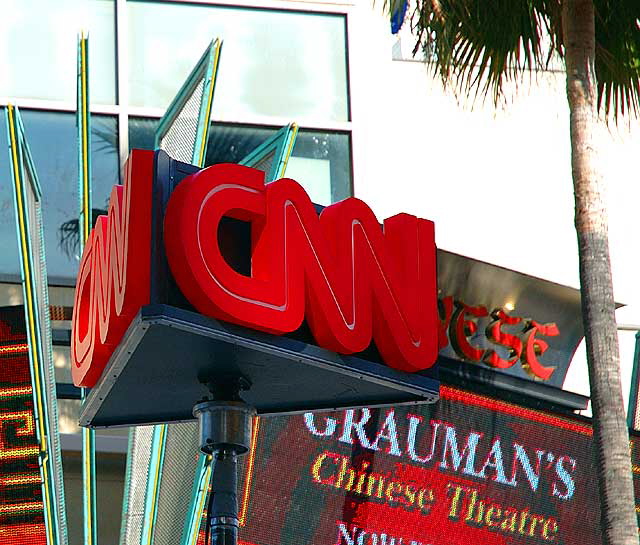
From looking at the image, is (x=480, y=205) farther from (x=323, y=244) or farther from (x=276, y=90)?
(x=323, y=244)

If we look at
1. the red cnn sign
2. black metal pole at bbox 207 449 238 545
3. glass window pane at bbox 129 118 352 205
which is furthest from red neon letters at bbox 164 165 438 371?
glass window pane at bbox 129 118 352 205

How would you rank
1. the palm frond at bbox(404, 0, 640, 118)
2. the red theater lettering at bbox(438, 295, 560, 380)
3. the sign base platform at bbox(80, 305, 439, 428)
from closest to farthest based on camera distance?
the sign base platform at bbox(80, 305, 439, 428) < the palm frond at bbox(404, 0, 640, 118) < the red theater lettering at bbox(438, 295, 560, 380)

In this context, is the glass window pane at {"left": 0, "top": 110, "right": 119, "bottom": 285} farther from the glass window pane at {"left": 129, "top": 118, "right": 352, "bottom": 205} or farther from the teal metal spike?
the teal metal spike

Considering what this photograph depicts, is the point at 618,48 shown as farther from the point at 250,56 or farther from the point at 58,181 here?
the point at 58,181

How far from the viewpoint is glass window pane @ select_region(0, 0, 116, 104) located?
18.8 m

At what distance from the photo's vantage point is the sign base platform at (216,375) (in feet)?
32.3

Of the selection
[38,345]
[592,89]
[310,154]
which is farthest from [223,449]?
[310,154]

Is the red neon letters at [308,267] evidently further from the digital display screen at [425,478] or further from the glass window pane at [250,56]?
the glass window pane at [250,56]

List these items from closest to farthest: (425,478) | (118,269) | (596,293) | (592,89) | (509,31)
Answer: (118,269) < (596,293) < (592,89) < (509,31) < (425,478)

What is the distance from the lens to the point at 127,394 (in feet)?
36.4

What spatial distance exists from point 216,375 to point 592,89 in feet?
16.7

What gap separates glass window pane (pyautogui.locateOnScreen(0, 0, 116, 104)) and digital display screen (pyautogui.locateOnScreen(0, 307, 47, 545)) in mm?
5816

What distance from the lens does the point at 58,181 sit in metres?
18.1

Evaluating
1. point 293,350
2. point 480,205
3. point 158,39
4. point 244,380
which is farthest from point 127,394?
→ point 480,205
